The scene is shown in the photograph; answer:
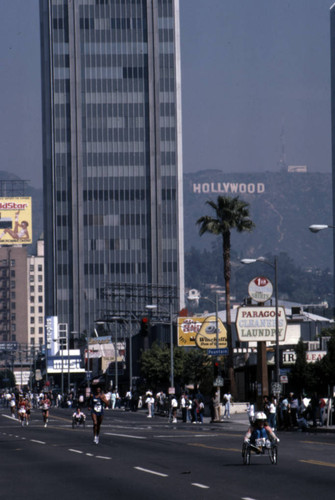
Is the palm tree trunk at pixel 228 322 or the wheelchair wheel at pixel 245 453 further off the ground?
the palm tree trunk at pixel 228 322

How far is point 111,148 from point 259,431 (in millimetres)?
171549

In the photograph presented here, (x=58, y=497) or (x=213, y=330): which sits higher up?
(x=213, y=330)

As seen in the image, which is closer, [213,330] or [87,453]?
[87,453]

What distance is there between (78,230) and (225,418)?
125211 mm

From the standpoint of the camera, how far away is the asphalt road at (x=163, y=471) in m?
21.7

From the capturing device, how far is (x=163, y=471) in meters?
27.2

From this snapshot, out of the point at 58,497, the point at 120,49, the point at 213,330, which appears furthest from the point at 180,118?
the point at 58,497

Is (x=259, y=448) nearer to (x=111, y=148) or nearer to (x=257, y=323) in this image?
(x=257, y=323)

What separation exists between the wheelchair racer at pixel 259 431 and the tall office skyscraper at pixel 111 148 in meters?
165

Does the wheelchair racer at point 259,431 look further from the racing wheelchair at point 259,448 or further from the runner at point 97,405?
the runner at point 97,405

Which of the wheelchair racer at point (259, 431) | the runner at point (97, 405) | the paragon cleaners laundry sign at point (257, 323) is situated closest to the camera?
the wheelchair racer at point (259, 431)

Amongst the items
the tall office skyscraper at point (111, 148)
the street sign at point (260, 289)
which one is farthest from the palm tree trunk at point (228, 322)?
the tall office skyscraper at point (111, 148)

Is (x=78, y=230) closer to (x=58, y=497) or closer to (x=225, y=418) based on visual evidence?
(x=225, y=418)

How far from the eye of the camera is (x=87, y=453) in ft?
116
